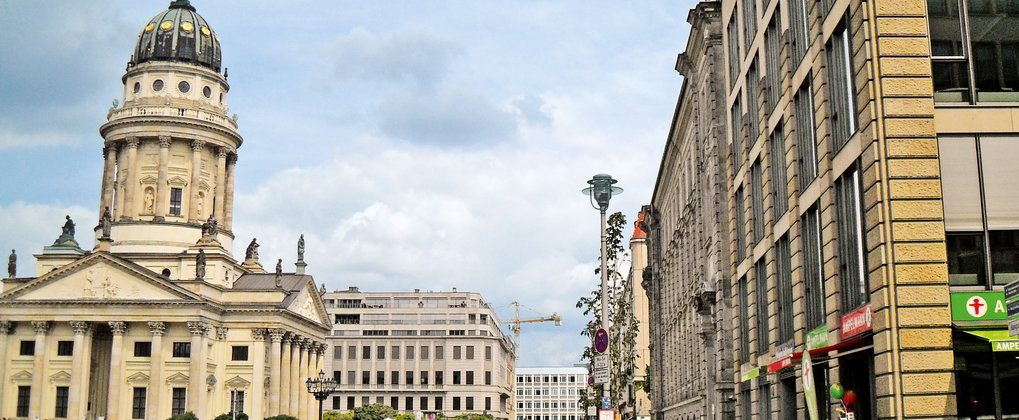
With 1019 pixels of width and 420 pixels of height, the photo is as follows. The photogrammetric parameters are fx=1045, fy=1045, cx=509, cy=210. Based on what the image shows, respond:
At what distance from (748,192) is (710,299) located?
29.7 feet

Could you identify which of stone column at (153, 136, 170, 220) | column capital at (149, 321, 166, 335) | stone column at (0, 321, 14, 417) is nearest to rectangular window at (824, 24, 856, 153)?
column capital at (149, 321, 166, 335)

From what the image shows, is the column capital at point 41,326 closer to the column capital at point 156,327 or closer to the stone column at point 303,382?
the column capital at point 156,327

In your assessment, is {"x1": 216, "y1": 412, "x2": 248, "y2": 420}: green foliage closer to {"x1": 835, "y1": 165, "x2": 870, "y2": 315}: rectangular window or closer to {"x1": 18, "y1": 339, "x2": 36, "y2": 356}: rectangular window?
{"x1": 18, "y1": 339, "x2": 36, "y2": 356}: rectangular window

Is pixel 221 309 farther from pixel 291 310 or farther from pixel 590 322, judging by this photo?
pixel 590 322

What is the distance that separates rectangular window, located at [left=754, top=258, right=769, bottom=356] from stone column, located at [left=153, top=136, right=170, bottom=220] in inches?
3114

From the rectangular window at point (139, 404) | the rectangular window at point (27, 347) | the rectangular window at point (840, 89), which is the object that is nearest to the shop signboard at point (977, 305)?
the rectangular window at point (840, 89)

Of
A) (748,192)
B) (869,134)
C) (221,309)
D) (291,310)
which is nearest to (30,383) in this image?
(221,309)

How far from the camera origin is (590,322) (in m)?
48.3

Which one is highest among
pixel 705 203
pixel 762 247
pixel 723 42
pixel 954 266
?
pixel 723 42

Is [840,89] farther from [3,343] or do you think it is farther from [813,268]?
[3,343]

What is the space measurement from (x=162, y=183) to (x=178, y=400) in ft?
71.4

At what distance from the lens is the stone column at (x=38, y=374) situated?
91688 mm

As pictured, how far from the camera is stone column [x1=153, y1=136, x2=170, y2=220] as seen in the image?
101 metres

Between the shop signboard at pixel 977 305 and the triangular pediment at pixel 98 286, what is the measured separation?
80421mm
